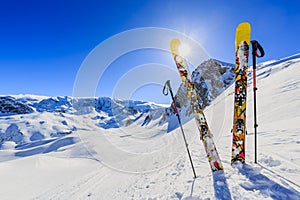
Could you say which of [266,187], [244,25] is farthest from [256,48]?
[266,187]

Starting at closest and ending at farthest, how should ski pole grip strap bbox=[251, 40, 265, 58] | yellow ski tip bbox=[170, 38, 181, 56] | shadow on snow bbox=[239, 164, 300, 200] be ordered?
shadow on snow bbox=[239, 164, 300, 200], ski pole grip strap bbox=[251, 40, 265, 58], yellow ski tip bbox=[170, 38, 181, 56]

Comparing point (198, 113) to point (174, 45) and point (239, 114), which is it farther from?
point (174, 45)

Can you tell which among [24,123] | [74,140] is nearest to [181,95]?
[74,140]

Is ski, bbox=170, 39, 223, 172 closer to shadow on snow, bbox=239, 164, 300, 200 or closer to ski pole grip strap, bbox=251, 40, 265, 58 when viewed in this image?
shadow on snow, bbox=239, 164, 300, 200

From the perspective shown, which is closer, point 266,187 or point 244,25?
point 266,187

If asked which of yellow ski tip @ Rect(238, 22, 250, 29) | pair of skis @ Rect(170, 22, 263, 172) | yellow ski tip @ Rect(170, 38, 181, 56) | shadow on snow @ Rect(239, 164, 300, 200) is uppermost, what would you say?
yellow ski tip @ Rect(238, 22, 250, 29)

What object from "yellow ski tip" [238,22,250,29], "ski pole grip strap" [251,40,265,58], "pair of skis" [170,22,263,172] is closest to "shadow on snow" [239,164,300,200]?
"pair of skis" [170,22,263,172]

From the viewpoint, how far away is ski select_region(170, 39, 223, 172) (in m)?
4.22

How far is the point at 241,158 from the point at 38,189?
10113mm

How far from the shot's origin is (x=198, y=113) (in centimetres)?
459

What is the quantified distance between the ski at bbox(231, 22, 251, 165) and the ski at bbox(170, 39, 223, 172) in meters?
0.50

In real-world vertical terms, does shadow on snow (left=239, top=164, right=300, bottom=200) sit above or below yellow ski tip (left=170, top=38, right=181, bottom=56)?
below

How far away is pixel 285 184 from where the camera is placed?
9.60 feet

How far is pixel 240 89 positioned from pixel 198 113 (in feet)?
4.20
